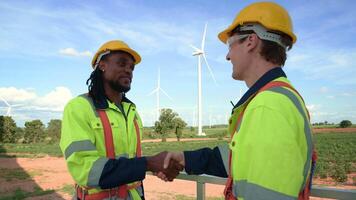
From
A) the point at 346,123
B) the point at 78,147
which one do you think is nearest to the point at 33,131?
the point at 78,147

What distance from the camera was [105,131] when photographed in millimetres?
2557

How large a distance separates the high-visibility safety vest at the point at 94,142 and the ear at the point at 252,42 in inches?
44.9

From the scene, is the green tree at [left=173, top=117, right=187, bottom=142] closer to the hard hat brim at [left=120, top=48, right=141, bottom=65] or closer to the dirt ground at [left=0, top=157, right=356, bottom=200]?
the dirt ground at [left=0, top=157, right=356, bottom=200]

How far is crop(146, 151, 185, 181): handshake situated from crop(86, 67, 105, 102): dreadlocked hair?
0.66m

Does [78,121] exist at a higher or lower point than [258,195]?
higher

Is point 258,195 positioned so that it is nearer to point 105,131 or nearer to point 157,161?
point 157,161

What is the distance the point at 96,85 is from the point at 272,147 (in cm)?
190

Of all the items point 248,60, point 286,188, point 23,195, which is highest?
point 248,60

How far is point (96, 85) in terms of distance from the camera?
2.95 meters

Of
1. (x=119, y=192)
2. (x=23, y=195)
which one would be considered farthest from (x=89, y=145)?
(x=23, y=195)

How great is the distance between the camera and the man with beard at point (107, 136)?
2.32 meters

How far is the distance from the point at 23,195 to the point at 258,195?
10445 mm

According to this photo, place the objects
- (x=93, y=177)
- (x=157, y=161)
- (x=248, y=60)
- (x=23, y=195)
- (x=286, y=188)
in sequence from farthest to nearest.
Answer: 1. (x=23, y=195)
2. (x=157, y=161)
3. (x=93, y=177)
4. (x=248, y=60)
5. (x=286, y=188)

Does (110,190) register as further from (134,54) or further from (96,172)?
(134,54)
